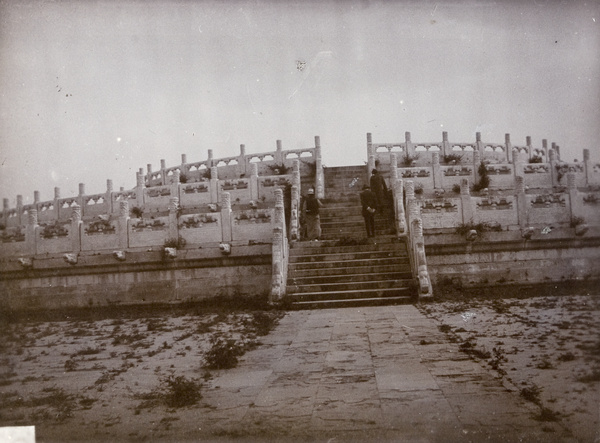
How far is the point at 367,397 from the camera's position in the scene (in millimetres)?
4570

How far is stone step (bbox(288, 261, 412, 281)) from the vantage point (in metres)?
11.9

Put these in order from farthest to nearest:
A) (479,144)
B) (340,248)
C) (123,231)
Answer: (479,144), (123,231), (340,248)

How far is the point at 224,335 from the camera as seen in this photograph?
8406 millimetres

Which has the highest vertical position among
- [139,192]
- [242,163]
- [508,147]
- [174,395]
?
[508,147]

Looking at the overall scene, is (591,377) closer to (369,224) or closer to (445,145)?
(369,224)

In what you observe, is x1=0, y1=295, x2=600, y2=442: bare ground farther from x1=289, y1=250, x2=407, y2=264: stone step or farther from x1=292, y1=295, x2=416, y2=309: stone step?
x1=289, y1=250, x2=407, y2=264: stone step

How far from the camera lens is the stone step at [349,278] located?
1166 cm

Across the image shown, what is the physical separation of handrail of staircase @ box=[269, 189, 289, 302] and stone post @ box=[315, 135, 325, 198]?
6576 millimetres

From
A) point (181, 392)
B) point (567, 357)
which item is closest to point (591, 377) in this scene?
point (567, 357)

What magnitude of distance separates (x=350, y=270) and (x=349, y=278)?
1.09 ft

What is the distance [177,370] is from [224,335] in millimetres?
2201

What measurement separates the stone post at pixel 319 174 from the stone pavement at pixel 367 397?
1285 centimetres

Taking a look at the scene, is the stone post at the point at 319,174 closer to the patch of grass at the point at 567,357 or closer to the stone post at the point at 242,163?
the stone post at the point at 242,163

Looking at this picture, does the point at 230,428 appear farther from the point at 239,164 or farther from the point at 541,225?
the point at 239,164
